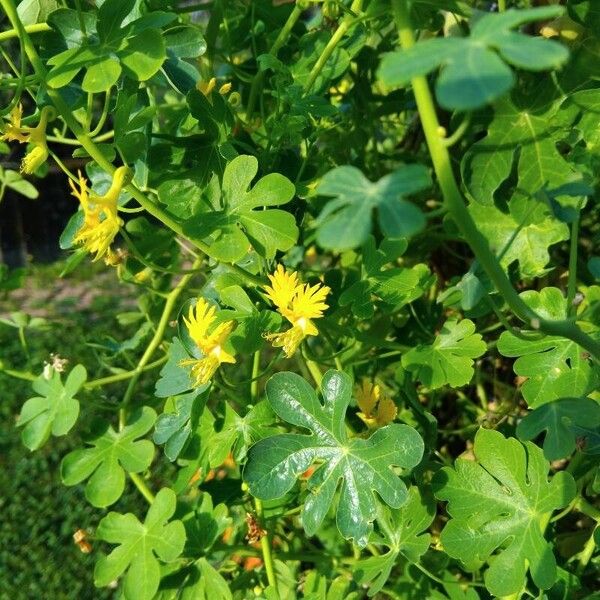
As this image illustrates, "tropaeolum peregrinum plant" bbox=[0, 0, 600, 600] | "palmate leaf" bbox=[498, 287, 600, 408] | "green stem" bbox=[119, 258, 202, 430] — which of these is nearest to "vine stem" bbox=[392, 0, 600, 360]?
A: "tropaeolum peregrinum plant" bbox=[0, 0, 600, 600]

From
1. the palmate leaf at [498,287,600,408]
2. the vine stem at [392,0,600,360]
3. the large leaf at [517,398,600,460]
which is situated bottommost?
the palmate leaf at [498,287,600,408]

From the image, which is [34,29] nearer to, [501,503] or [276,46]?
[276,46]

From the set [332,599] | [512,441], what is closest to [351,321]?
[512,441]

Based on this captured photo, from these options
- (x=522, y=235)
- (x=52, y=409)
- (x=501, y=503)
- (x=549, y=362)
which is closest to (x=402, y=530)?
(x=501, y=503)

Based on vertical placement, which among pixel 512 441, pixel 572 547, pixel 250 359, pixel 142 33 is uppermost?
pixel 142 33

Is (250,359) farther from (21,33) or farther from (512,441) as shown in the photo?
(21,33)

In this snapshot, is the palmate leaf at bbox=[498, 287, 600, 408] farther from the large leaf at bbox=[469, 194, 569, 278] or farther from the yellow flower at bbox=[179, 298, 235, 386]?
the yellow flower at bbox=[179, 298, 235, 386]

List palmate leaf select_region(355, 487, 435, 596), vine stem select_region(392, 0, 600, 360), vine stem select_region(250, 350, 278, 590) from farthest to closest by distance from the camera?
1. vine stem select_region(250, 350, 278, 590)
2. palmate leaf select_region(355, 487, 435, 596)
3. vine stem select_region(392, 0, 600, 360)
